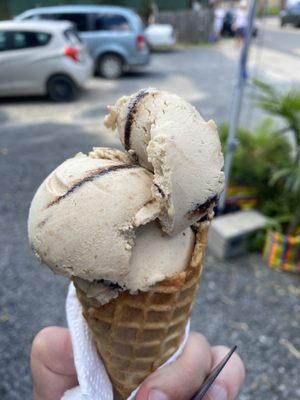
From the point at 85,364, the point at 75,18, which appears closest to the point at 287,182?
the point at 85,364

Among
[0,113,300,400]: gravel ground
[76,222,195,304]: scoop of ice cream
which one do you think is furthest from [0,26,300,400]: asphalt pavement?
[76,222,195,304]: scoop of ice cream

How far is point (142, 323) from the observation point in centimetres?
135

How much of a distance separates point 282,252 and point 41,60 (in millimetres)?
6307

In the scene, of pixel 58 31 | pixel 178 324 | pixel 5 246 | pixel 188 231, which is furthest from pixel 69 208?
pixel 58 31

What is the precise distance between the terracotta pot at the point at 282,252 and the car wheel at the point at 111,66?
26.0 feet

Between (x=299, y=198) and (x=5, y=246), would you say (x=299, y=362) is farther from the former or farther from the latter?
(x=5, y=246)

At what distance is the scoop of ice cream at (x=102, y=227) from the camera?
3.79ft

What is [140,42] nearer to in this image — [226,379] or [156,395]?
[226,379]

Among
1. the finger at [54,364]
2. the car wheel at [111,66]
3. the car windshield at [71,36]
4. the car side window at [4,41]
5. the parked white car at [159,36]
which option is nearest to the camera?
the finger at [54,364]

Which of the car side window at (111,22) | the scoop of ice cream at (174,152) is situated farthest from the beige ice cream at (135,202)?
the car side window at (111,22)

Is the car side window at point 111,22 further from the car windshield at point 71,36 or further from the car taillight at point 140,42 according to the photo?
the car windshield at point 71,36

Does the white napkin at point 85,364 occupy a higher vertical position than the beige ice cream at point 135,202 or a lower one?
lower

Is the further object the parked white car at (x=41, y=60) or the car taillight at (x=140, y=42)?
the car taillight at (x=140, y=42)

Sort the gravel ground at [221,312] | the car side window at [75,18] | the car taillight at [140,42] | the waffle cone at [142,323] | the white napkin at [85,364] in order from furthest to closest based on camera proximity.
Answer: the car taillight at [140,42]
the car side window at [75,18]
the gravel ground at [221,312]
the white napkin at [85,364]
the waffle cone at [142,323]
